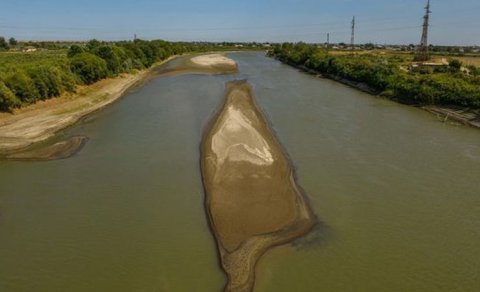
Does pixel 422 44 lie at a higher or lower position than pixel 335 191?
higher

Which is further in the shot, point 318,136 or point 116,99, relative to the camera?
point 116,99

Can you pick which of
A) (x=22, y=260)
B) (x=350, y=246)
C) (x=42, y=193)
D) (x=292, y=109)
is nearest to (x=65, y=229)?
(x=22, y=260)

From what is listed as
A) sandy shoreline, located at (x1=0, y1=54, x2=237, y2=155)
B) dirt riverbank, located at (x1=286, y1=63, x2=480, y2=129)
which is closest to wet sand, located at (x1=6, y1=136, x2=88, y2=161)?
sandy shoreline, located at (x1=0, y1=54, x2=237, y2=155)

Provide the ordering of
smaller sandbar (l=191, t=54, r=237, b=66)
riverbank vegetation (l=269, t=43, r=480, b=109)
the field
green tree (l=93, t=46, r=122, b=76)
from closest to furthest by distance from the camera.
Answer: riverbank vegetation (l=269, t=43, r=480, b=109)
the field
green tree (l=93, t=46, r=122, b=76)
smaller sandbar (l=191, t=54, r=237, b=66)

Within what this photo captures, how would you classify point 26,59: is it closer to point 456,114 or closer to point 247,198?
point 247,198

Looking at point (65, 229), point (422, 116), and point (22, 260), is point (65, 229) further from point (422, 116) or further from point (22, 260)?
point (422, 116)

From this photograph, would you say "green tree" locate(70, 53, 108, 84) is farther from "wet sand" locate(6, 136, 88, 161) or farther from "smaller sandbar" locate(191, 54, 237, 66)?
"smaller sandbar" locate(191, 54, 237, 66)

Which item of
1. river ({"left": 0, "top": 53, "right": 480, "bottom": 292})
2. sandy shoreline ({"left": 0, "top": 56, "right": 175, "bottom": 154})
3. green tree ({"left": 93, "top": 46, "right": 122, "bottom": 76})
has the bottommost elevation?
Result: river ({"left": 0, "top": 53, "right": 480, "bottom": 292})

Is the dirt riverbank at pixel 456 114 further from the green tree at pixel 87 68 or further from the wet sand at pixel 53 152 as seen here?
the green tree at pixel 87 68
